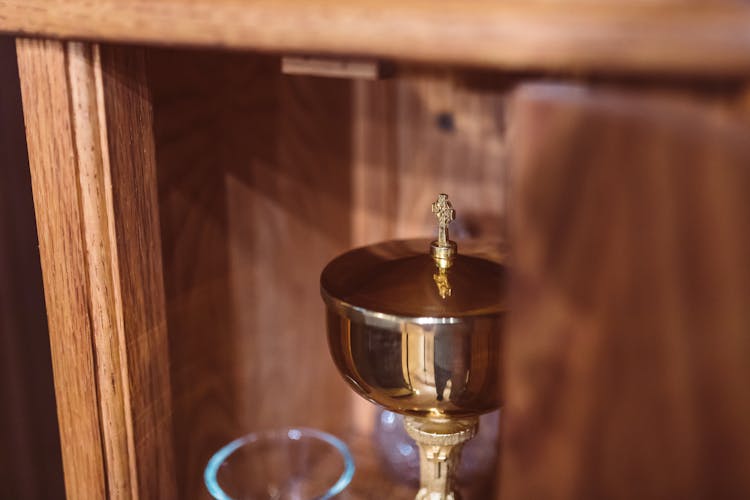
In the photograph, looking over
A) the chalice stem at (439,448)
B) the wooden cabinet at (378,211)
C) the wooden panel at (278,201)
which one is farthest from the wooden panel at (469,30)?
the chalice stem at (439,448)

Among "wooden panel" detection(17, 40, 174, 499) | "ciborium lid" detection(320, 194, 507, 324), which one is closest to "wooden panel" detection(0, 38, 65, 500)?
"wooden panel" detection(17, 40, 174, 499)

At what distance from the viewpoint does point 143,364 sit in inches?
17.9

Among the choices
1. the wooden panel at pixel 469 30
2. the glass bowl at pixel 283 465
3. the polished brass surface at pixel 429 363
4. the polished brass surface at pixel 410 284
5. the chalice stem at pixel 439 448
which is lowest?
the glass bowl at pixel 283 465

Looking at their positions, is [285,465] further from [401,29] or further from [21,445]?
[401,29]

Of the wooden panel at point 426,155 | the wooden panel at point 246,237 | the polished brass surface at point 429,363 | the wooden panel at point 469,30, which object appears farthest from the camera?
the wooden panel at point 426,155

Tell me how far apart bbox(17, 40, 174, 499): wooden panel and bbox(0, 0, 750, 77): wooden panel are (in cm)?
5

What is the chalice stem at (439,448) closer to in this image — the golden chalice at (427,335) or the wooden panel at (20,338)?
the golden chalice at (427,335)

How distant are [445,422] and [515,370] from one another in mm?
180

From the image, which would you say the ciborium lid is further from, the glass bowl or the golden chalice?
the glass bowl

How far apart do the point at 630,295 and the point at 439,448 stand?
244mm

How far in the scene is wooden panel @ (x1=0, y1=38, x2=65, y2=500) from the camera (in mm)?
532

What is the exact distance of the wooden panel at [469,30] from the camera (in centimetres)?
24

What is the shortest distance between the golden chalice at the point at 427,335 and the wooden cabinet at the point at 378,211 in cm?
10

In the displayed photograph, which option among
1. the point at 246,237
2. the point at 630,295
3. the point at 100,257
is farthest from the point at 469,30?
the point at 246,237
